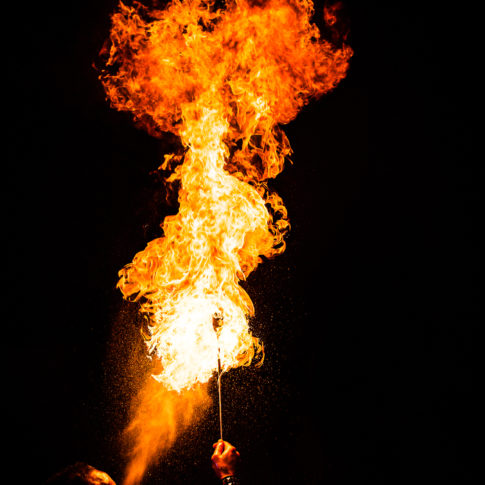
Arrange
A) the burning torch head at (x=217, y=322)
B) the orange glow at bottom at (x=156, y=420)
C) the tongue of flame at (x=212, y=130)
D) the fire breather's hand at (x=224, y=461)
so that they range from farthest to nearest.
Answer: the orange glow at bottom at (x=156, y=420) → the tongue of flame at (x=212, y=130) → the burning torch head at (x=217, y=322) → the fire breather's hand at (x=224, y=461)

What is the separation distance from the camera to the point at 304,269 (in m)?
3.86

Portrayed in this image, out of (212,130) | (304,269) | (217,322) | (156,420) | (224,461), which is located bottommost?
(224,461)

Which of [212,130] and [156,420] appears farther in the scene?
[156,420]

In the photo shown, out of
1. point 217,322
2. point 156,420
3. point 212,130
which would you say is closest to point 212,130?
point 212,130

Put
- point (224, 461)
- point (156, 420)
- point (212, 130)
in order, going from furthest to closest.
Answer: point (156, 420)
point (212, 130)
point (224, 461)

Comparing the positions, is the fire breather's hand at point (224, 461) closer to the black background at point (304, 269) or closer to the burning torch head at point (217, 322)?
the burning torch head at point (217, 322)

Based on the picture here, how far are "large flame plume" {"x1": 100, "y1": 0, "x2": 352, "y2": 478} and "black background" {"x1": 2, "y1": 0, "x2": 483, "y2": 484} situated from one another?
0.65 ft

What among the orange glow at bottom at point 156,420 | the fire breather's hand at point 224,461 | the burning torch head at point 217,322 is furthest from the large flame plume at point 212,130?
the fire breather's hand at point 224,461

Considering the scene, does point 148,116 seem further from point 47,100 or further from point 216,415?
point 216,415

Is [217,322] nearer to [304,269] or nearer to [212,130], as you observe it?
[304,269]

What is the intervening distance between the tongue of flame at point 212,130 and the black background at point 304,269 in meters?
0.19

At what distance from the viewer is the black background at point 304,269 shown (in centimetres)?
358

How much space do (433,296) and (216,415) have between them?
8.10ft

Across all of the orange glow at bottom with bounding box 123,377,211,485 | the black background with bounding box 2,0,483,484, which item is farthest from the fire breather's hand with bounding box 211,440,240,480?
the orange glow at bottom with bounding box 123,377,211,485
